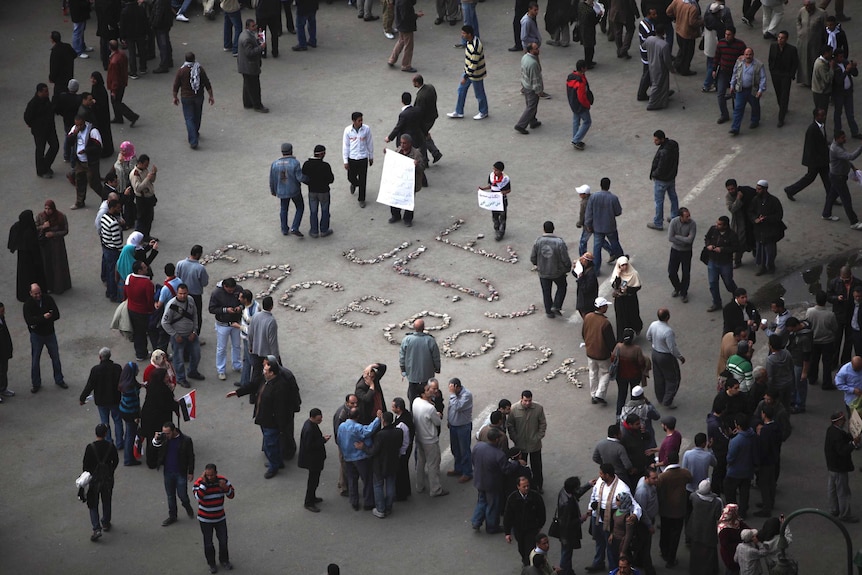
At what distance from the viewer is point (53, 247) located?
24656mm

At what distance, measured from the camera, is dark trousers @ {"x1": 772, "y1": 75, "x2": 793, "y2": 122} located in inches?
1155

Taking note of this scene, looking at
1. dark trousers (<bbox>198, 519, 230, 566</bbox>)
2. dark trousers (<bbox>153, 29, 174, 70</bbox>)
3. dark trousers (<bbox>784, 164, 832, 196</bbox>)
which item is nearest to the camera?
dark trousers (<bbox>198, 519, 230, 566</bbox>)

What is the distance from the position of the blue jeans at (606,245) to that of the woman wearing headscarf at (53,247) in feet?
29.1

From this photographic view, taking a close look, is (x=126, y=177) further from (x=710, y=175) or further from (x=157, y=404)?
(x=710, y=175)

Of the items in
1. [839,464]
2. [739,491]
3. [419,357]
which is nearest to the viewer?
[839,464]

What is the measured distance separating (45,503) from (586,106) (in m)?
13.7

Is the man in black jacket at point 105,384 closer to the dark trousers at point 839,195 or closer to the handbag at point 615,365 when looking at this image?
the handbag at point 615,365

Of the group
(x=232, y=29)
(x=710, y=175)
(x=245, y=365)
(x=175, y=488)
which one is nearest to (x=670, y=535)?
(x=175, y=488)

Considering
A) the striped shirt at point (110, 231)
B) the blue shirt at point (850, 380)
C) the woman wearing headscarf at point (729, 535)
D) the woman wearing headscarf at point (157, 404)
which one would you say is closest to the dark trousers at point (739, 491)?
the woman wearing headscarf at point (729, 535)

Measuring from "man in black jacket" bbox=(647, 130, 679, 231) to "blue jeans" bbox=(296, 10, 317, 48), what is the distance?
10.6m

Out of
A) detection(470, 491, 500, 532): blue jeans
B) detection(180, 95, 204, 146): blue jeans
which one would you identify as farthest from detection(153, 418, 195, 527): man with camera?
detection(180, 95, 204, 146): blue jeans

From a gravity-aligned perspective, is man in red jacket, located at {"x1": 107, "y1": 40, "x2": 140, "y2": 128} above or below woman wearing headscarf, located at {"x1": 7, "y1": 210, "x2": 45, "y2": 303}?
above

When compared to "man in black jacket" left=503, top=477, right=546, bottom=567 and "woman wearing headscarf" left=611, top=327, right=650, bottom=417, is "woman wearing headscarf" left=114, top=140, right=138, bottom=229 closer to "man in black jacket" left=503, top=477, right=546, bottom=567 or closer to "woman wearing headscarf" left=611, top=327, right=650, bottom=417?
"woman wearing headscarf" left=611, top=327, right=650, bottom=417

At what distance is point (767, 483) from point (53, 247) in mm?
12329
